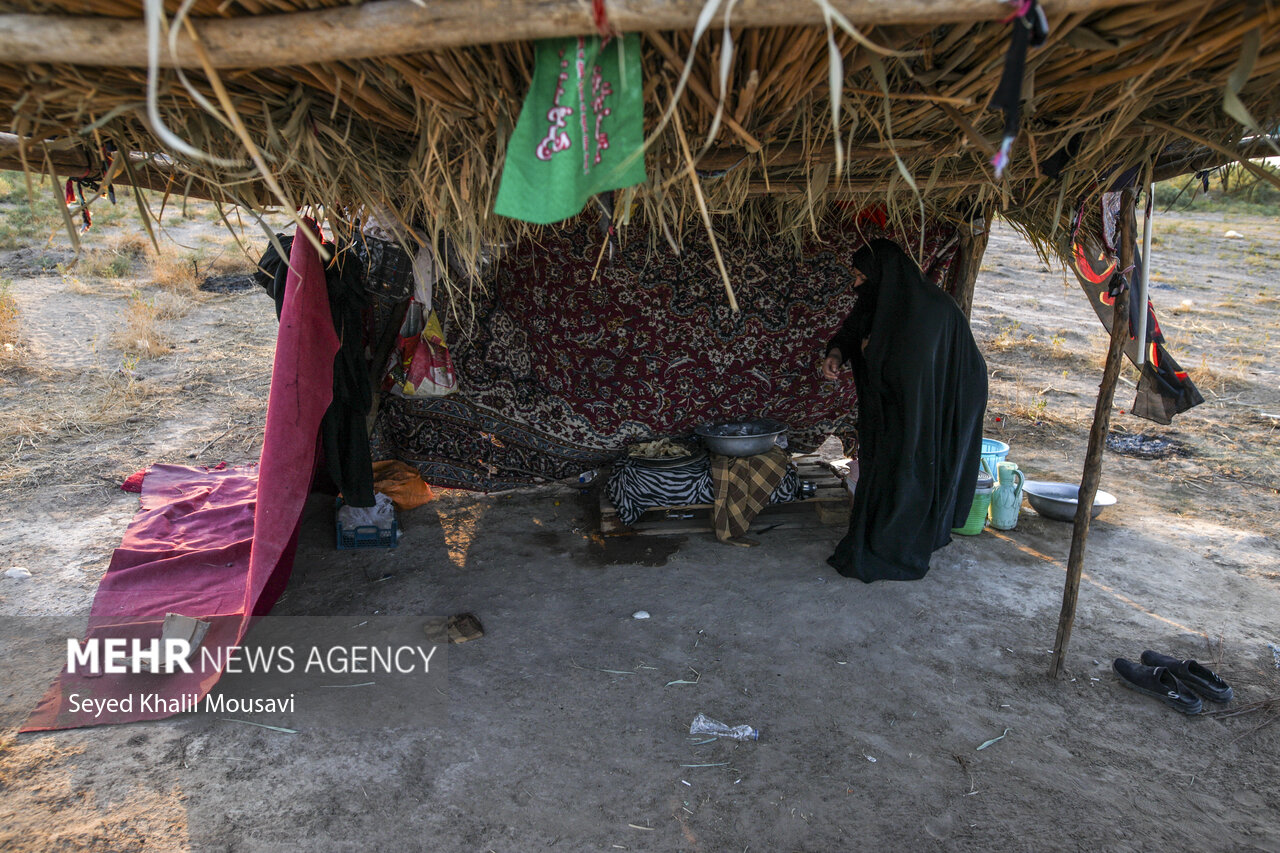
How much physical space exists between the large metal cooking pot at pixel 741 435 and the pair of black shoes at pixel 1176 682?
2.04 m

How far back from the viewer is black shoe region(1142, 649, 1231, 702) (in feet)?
9.87

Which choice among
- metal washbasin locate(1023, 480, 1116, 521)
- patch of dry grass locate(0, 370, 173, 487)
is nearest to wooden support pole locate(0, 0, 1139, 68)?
metal washbasin locate(1023, 480, 1116, 521)

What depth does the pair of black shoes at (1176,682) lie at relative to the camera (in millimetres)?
2984

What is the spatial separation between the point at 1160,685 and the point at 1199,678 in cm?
16

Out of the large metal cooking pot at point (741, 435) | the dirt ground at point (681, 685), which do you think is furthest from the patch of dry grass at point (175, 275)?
the large metal cooking pot at point (741, 435)

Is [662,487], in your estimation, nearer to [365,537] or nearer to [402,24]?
[365,537]

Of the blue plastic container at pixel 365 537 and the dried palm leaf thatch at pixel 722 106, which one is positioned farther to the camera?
the blue plastic container at pixel 365 537

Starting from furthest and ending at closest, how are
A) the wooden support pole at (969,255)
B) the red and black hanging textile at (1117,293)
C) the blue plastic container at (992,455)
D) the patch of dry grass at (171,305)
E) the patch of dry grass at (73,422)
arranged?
the patch of dry grass at (171,305) → the patch of dry grass at (73,422) → the blue plastic container at (992,455) → the wooden support pole at (969,255) → the red and black hanging textile at (1117,293)

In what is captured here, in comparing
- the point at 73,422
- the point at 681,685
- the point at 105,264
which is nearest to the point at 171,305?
the point at 105,264

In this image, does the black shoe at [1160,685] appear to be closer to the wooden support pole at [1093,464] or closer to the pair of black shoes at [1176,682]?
the pair of black shoes at [1176,682]

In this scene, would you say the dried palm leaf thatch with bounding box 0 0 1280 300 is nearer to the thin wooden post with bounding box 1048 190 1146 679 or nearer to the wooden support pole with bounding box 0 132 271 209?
the wooden support pole with bounding box 0 132 271 209

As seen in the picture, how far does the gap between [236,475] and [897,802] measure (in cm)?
431

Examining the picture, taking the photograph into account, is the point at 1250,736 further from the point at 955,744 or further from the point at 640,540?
the point at 640,540

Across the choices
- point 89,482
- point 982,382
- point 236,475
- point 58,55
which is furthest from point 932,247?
point 89,482
